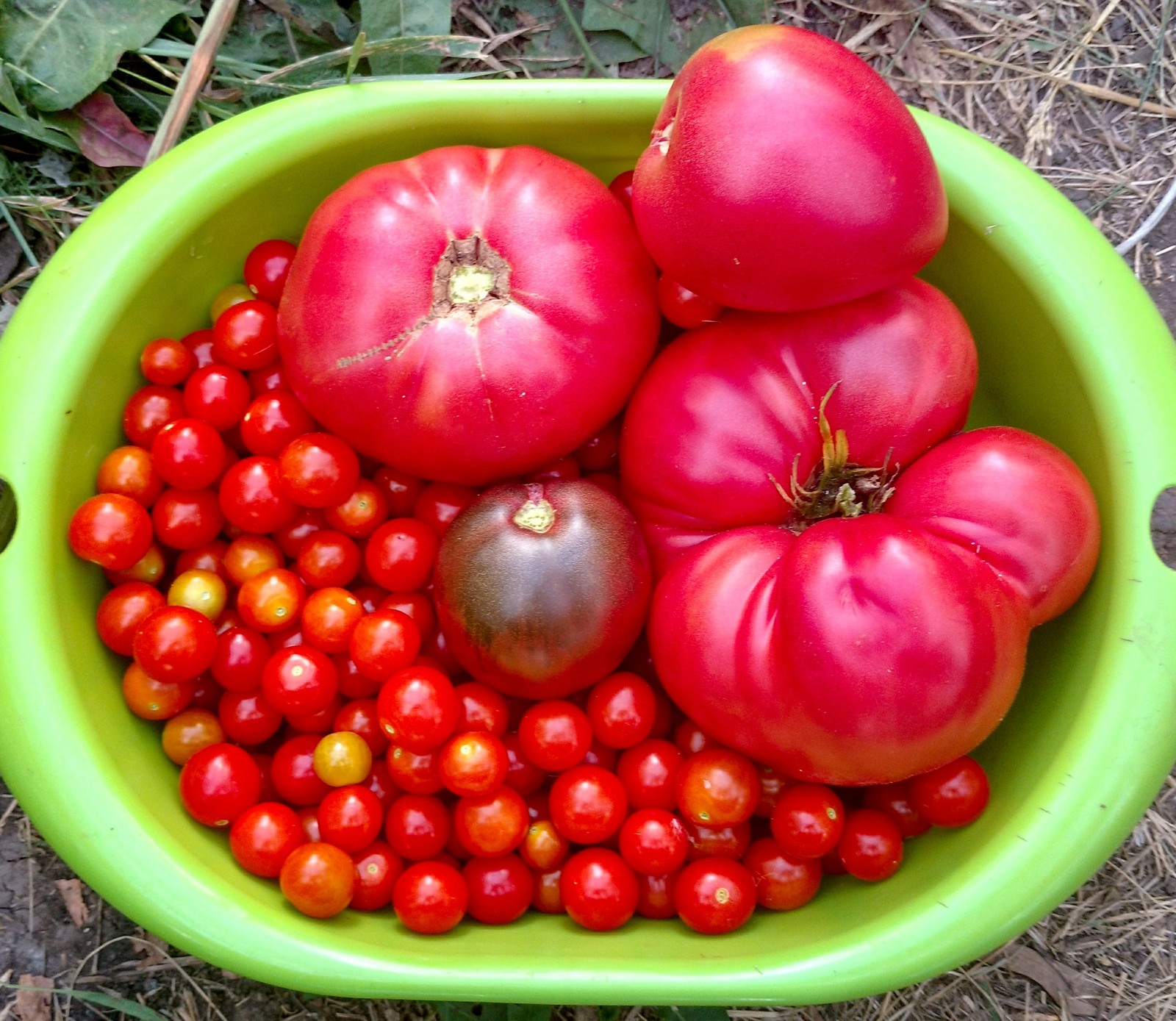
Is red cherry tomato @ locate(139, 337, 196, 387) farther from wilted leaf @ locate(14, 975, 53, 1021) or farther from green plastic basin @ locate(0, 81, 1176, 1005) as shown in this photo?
wilted leaf @ locate(14, 975, 53, 1021)

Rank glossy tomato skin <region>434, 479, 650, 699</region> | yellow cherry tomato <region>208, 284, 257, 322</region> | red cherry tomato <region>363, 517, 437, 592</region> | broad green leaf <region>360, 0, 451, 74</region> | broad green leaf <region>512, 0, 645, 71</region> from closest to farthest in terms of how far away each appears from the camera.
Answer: glossy tomato skin <region>434, 479, 650, 699</region> → red cherry tomato <region>363, 517, 437, 592</region> → yellow cherry tomato <region>208, 284, 257, 322</region> → broad green leaf <region>360, 0, 451, 74</region> → broad green leaf <region>512, 0, 645, 71</region>

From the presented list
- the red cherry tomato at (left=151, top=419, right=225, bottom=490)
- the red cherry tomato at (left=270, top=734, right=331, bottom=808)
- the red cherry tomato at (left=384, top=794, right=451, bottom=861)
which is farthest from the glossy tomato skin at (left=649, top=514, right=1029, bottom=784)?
the red cherry tomato at (left=151, top=419, right=225, bottom=490)

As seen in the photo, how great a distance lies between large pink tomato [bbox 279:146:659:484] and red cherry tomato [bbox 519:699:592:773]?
11.1 inches

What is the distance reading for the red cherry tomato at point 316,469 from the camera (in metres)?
1.18

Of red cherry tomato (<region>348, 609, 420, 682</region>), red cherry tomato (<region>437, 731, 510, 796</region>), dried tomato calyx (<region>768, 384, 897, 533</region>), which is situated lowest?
red cherry tomato (<region>437, 731, 510, 796</region>)

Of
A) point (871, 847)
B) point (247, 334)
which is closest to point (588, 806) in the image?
point (871, 847)

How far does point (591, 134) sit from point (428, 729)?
75 centimetres

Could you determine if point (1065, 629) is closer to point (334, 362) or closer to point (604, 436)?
point (604, 436)

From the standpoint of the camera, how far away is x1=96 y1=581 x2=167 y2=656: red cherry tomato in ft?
3.92

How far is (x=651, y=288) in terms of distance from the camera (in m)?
1.25

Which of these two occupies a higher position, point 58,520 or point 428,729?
point 58,520

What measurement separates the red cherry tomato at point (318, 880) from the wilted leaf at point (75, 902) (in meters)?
0.46

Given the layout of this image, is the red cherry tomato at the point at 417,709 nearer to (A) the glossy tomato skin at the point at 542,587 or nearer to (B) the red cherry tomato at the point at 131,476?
(A) the glossy tomato skin at the point at 542,587

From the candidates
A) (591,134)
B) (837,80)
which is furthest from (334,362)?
(837,80)
